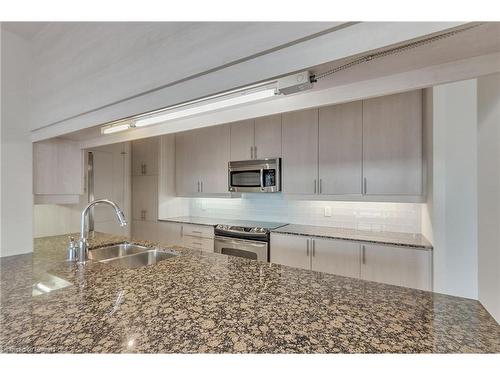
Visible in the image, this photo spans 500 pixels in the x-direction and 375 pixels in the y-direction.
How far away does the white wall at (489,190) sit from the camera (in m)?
0.91

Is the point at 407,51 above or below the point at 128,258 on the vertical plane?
above

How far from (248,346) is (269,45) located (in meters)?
0.77

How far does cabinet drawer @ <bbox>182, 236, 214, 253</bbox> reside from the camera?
3146 mm

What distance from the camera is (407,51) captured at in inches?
24.1

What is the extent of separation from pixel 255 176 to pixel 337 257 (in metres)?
1.31

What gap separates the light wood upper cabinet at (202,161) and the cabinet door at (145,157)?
0.32 m

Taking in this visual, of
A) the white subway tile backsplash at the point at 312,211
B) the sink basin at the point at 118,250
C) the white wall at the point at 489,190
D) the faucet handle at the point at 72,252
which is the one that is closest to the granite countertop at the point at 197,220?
the white subway tile backsplash at the point at 312,211

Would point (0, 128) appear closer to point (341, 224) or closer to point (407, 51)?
point (407, 51)

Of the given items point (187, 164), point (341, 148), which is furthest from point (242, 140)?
point (341, 148)

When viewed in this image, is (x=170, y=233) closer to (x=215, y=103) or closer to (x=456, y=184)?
(x=215, y=103)

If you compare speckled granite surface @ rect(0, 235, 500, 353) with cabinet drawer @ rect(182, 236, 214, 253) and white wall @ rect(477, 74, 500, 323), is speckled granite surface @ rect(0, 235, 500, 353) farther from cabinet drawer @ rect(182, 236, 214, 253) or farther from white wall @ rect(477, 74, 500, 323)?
cabinet drawer @ rect(182, 236, 214, 253)

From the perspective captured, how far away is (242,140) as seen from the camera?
10.5ft

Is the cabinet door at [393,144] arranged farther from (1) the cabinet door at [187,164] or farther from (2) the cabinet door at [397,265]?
(1) the cabinet door at [187,164]
